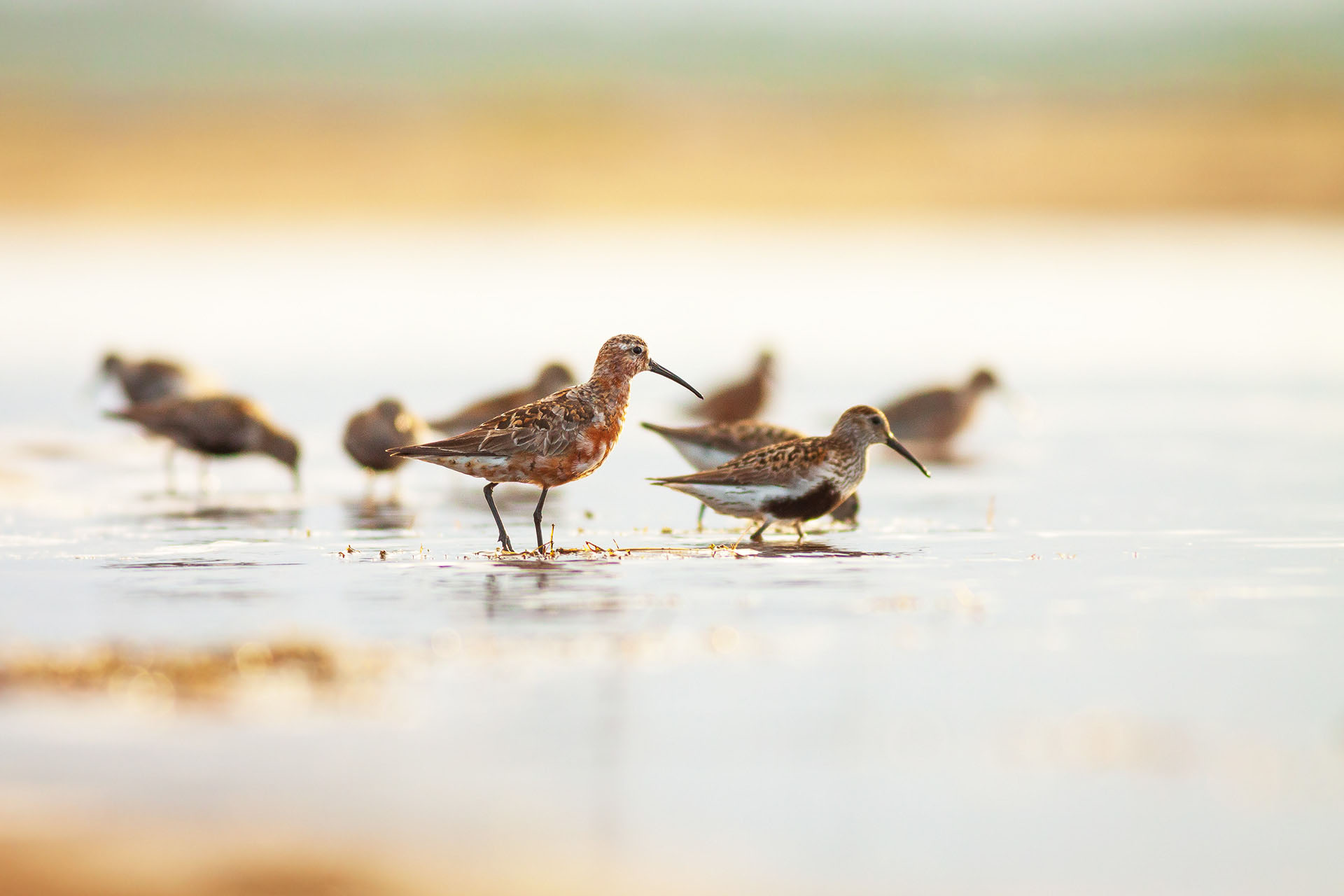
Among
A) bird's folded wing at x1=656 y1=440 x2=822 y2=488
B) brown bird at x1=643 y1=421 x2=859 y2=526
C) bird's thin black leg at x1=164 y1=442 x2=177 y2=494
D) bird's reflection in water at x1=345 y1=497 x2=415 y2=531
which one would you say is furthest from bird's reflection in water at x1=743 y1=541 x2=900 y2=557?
bird's thin black leg at x1=164 y1=442 x2=177 y2=494

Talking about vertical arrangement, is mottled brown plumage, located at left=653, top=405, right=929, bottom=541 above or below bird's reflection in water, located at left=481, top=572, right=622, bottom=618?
above

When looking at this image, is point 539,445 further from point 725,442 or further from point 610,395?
point 725,442

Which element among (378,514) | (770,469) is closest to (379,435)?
(378,514)

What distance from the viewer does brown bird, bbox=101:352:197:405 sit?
62.0 ft

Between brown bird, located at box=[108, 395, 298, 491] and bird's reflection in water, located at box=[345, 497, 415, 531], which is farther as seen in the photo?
brown bird, located at box=[108, 395, 298, 491]

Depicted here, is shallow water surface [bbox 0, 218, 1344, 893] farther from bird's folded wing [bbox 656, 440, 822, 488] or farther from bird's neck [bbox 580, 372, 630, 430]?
bird's neck [bbox 580, 372, 630, 430]

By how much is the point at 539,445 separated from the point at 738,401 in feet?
24.3

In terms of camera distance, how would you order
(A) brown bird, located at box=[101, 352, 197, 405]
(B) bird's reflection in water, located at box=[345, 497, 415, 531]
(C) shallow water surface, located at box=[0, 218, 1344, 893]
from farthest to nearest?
(A) brown bird, located at box=[101, 352, 197, 405] < (B) bird's reflection in water, located at box=[345, 497, 415, 531] < (C) shallow water surface, located at box=[0, 218, 1344, 893]

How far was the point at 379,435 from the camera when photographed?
14.6 m

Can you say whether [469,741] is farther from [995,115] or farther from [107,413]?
[995,115]

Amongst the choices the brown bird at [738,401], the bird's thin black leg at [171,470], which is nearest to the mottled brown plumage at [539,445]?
the bird's thin black leg at [171,470]

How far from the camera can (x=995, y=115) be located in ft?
251

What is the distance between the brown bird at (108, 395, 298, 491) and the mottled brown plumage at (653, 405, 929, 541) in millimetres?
4995

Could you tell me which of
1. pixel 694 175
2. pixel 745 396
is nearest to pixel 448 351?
pixel 745 396
